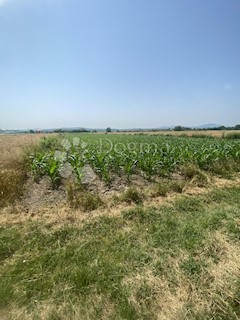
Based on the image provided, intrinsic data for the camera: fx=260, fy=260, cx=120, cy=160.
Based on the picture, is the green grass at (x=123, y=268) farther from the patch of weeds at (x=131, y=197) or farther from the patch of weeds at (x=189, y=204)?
the patch of weeds at (x=131, y=197)

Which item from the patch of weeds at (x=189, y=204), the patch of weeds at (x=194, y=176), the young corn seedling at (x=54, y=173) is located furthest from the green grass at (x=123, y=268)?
the patch of weeds at (x=194, y=176)

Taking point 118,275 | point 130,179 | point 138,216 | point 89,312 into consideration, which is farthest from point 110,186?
point 89,312

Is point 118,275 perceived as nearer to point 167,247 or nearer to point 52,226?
point 167,247

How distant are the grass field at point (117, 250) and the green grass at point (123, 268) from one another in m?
0.01

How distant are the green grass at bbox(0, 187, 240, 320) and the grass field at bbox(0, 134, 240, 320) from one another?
13 mm

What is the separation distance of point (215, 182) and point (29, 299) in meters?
6.92

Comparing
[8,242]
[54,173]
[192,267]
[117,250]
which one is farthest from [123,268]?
[54,173]

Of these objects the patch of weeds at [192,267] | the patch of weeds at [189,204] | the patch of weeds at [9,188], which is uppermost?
the patch of weeds at [9,188]

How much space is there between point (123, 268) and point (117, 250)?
534mm

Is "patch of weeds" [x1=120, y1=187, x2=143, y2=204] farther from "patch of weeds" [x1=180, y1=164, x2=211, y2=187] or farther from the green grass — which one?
"patch of weeds" [x1=180, y1=164, x2=211, y2=187]

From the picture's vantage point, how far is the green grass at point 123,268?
2.92 meters

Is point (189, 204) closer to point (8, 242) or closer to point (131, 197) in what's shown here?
point (131, 197)

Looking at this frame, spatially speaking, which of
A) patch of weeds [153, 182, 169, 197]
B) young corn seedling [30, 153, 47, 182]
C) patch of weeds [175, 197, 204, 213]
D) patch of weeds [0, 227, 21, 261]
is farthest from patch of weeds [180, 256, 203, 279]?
young corn seedling [30, 153, 47, 182]

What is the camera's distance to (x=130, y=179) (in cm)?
848
